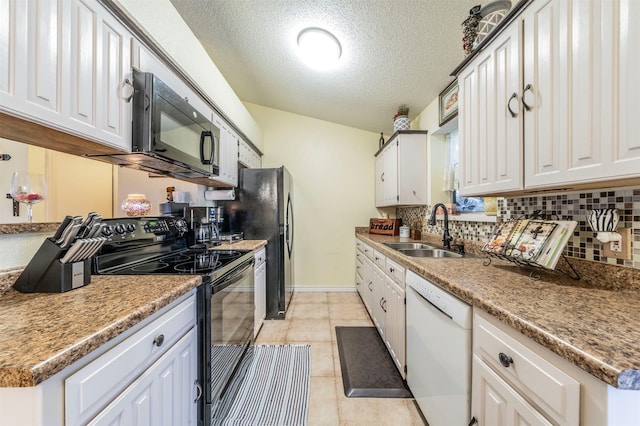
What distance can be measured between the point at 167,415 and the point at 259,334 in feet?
5.42

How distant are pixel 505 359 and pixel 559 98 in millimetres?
938

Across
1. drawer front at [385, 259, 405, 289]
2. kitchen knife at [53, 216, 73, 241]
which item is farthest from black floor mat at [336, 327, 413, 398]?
kitchen knife at [53, 216, 73, 241]

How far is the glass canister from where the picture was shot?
172cm

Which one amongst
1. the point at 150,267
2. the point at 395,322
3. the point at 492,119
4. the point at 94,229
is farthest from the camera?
the point at 395,322

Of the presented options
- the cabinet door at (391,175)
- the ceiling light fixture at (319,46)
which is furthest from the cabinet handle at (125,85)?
the cabinet door at (391,175)

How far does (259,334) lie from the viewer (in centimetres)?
254

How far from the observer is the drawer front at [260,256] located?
7.98 feet

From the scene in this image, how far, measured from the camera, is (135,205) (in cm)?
177

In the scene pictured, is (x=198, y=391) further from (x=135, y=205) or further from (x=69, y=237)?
(x=135, y=205)

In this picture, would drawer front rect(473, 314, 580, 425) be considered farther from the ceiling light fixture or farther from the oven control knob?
the ceiling light fixture

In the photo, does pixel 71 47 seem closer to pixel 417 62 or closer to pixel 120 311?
pixel 120 311

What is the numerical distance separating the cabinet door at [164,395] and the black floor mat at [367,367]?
41.3 inches

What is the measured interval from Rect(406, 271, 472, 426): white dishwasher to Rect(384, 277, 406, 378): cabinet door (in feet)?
0.35

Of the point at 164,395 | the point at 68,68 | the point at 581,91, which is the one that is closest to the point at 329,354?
the point at 164,395
